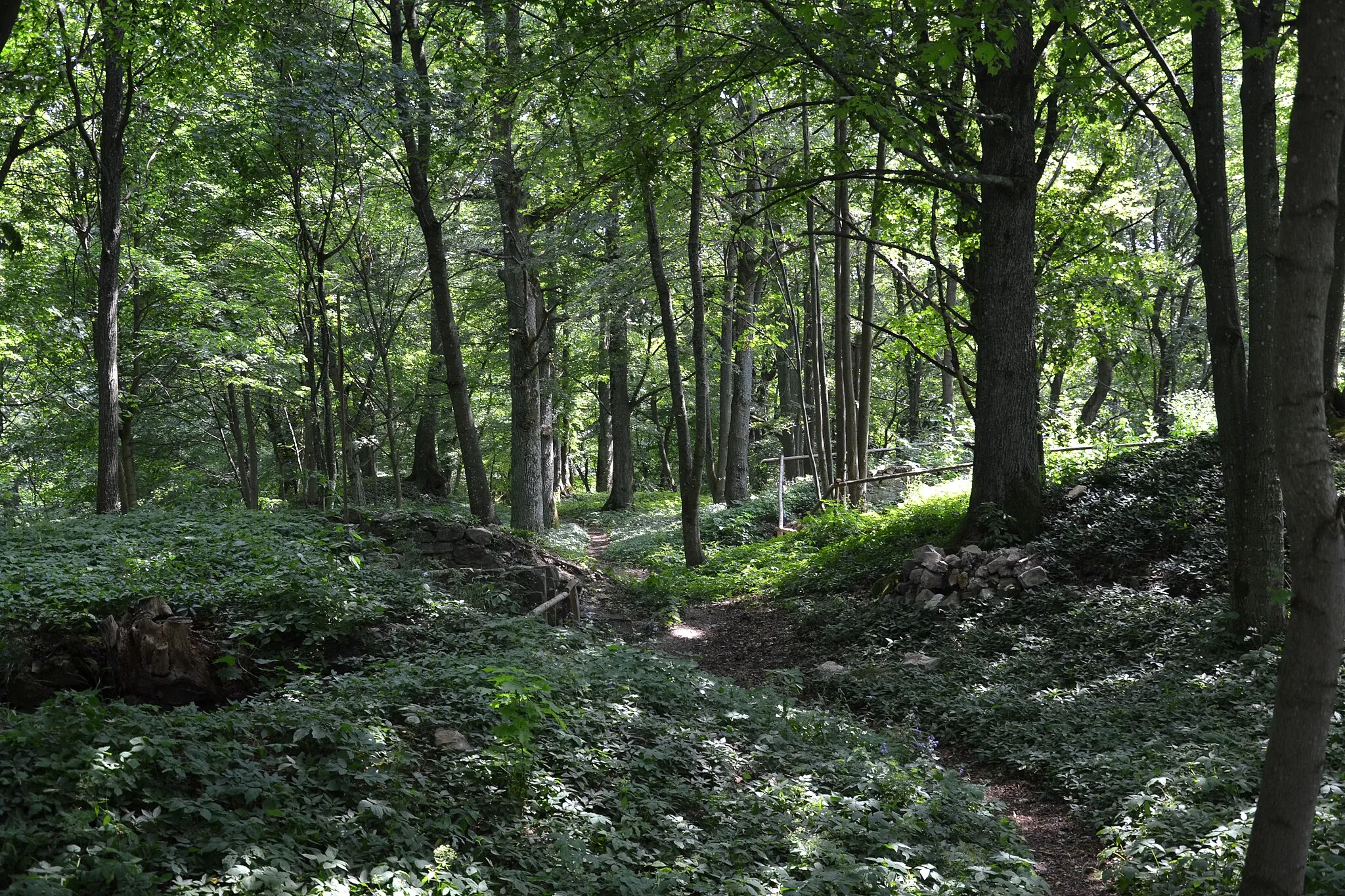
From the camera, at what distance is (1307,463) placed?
2570 millimetres

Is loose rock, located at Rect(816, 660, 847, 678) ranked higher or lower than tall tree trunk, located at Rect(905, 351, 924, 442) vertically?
lower

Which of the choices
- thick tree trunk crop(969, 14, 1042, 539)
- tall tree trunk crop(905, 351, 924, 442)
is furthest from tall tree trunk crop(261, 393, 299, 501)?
thick tree trunk crop(969, 14, 1042, 539)

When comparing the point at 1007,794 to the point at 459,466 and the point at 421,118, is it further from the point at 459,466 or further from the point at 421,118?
the point at 459,466

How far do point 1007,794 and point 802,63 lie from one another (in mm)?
7662

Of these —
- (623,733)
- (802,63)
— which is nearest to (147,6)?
(802,63)

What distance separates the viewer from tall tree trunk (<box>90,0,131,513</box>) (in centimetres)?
1231

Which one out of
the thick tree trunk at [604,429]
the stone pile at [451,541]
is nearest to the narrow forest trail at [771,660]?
the stone pile at [451,541]

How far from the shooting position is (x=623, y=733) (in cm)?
550

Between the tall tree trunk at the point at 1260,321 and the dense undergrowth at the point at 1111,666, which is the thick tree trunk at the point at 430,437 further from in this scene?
the tall tree trunk at the point at 1260,321

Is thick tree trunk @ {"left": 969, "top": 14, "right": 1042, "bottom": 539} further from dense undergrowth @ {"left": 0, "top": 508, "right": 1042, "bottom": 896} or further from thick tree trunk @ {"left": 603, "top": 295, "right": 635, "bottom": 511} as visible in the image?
thick tree trunk @ {"left": 603, "top": 295, "right": 635, "bottom": 511}

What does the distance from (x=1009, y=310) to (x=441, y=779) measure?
8.72m

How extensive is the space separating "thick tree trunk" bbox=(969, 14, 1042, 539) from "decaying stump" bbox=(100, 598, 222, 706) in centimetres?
836

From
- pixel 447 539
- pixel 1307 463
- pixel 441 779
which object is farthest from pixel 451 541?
pixel 1307 463

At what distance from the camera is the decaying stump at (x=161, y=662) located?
5887 millimetres
